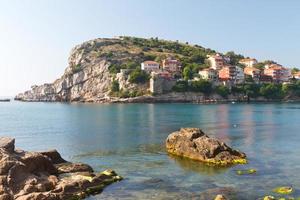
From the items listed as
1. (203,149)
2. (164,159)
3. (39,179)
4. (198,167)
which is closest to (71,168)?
(39,179)

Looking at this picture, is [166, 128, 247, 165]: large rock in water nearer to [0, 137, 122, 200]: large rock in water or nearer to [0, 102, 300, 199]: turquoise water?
[0, 102, 300, 199]: turquoise water

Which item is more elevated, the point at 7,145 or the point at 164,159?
the point at 7,145

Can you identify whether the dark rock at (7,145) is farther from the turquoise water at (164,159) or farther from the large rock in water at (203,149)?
the large rock in water at (203,149)

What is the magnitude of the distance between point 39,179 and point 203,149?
21699mm

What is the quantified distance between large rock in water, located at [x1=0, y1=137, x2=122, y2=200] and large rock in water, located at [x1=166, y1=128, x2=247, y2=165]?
1314cm

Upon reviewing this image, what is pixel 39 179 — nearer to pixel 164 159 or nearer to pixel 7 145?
pixel 7 145

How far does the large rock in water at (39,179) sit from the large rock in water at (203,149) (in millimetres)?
13137

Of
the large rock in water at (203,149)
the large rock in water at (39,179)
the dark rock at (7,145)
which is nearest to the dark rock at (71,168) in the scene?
the large rock in water at (39,179)

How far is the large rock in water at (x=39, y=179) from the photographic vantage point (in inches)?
1203

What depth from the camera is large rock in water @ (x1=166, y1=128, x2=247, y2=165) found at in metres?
46.4

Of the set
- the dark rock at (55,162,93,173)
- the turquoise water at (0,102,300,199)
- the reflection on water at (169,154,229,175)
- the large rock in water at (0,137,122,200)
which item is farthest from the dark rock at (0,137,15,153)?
the reflection on water at (169,154,229,175)

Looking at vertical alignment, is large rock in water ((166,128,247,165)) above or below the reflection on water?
above

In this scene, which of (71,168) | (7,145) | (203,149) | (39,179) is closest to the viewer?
(39,179)

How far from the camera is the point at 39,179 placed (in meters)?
33.3
